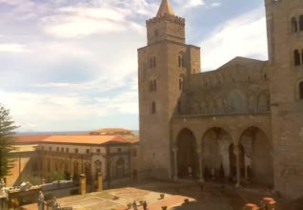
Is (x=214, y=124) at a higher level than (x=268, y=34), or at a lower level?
lower

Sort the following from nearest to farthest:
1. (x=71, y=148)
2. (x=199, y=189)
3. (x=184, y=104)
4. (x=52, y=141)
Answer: (x=199, y=189), (x=184, y=104), (x=71, y=148), (x=52, y=141)

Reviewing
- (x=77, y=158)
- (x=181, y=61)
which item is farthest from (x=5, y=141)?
(x=181, y=61)

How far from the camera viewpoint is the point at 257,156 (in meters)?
34.0

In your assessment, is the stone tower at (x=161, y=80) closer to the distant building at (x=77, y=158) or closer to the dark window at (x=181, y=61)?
the dark window at (x=181, y=61)

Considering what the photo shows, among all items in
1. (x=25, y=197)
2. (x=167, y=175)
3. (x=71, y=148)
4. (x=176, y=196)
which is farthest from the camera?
(x=71, y=148)

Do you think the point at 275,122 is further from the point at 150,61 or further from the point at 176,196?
the point at 150,61

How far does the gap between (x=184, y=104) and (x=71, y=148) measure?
725 inches

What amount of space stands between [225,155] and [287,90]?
40.5 ft

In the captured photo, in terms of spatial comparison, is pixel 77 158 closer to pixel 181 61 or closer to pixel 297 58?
pixel 181 61

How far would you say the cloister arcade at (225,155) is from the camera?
1298 inches

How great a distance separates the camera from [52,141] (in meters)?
52.8

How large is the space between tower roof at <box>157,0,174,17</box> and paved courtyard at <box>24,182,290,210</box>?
72.1 feet

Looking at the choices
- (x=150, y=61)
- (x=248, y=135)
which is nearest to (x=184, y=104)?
(x=150, y=61)

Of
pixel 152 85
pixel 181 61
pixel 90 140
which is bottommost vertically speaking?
pixel 90 140
